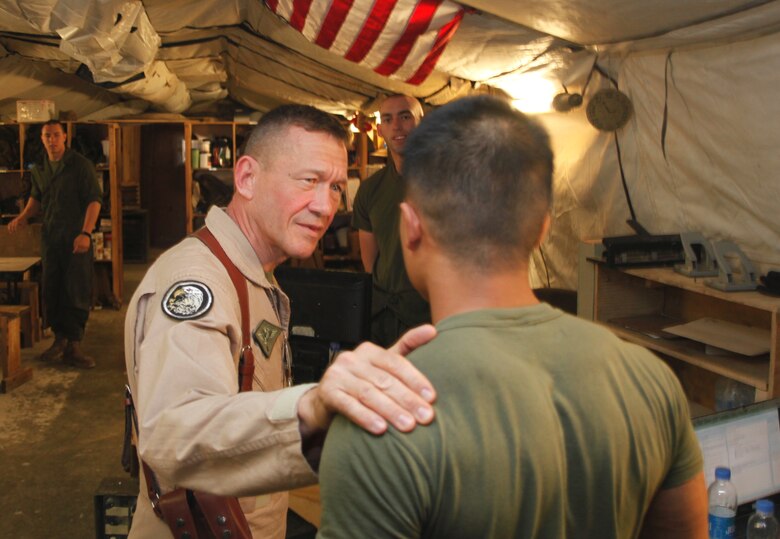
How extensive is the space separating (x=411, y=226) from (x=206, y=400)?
0.43 meters

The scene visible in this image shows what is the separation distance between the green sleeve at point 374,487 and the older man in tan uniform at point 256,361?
0.09ft

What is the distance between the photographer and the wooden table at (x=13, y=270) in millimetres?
5613

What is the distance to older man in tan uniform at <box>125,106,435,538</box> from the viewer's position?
3.18 ft

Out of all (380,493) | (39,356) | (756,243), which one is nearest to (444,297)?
(380,493)

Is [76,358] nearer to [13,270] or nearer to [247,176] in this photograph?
[13,270]

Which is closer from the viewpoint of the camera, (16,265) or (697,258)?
(697,258)

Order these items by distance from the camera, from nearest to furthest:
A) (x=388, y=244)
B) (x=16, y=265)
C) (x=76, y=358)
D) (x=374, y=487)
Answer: (x=374, y=487) < (x=388, y=244) < (x=16, y=265) < (x=76, y=358)

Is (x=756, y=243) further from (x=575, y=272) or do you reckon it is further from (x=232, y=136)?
(x=232, y=136)

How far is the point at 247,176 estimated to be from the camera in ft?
5.70

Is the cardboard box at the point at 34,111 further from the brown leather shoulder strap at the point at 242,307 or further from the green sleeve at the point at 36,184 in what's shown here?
the brown leather shoulder strap at the point at 242,307

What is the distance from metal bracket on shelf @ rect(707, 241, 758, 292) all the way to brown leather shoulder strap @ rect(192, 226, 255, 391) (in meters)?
1.65

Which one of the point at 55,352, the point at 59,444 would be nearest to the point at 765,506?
the point at 59,444

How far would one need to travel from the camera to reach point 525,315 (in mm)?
999

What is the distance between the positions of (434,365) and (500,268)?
0.18m
